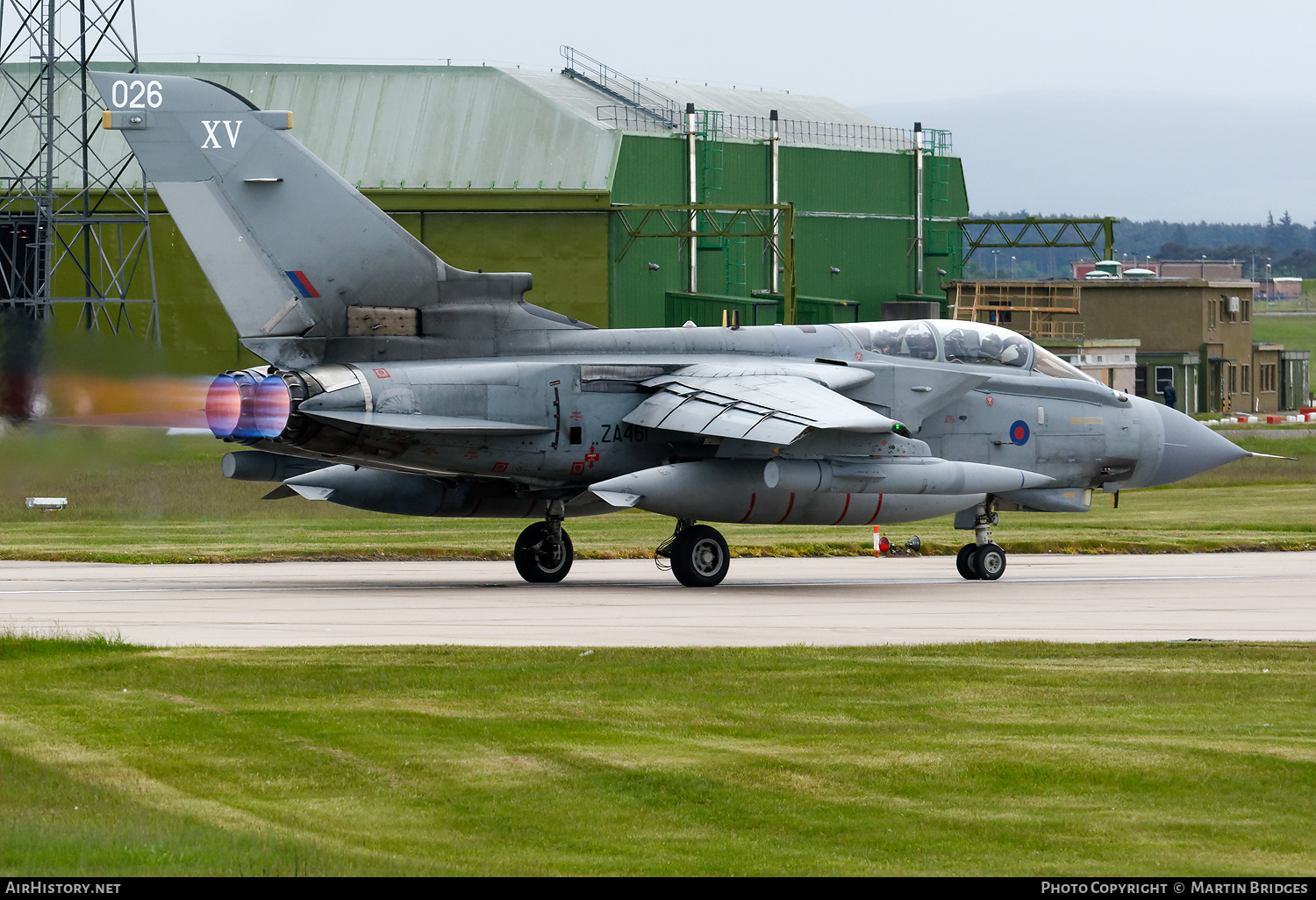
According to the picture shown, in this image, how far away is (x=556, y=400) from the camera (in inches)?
848

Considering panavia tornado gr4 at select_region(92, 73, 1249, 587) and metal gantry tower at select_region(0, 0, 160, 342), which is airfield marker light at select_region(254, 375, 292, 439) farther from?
metal gantry tower at select_region(0, 0, 160, 342)

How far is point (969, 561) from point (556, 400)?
6.12 metres

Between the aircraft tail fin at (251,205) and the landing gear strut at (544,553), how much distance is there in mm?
4180

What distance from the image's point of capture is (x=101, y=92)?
19.9 meters

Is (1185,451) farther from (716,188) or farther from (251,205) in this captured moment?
(716,188)

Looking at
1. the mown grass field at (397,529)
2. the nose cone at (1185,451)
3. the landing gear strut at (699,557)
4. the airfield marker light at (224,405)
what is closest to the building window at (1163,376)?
the mown grass field at (397,529)

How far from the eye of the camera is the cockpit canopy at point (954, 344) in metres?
23.3

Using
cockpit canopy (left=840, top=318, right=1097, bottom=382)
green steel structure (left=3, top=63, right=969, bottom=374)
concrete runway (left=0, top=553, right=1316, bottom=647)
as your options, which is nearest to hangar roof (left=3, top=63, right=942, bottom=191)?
green steel structure (left=3, top=63, right=969, bottom=374)

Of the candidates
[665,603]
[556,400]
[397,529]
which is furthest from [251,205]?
[397,529]

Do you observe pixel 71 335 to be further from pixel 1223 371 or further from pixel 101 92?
pixel 1223 371

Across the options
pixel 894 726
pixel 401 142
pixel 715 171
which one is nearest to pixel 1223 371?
pixel 715 171

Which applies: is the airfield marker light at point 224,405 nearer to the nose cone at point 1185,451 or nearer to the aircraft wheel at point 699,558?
the aircraft wheel at point 699,558

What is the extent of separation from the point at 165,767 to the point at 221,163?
11.5 meters

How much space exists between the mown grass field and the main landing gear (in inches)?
199
